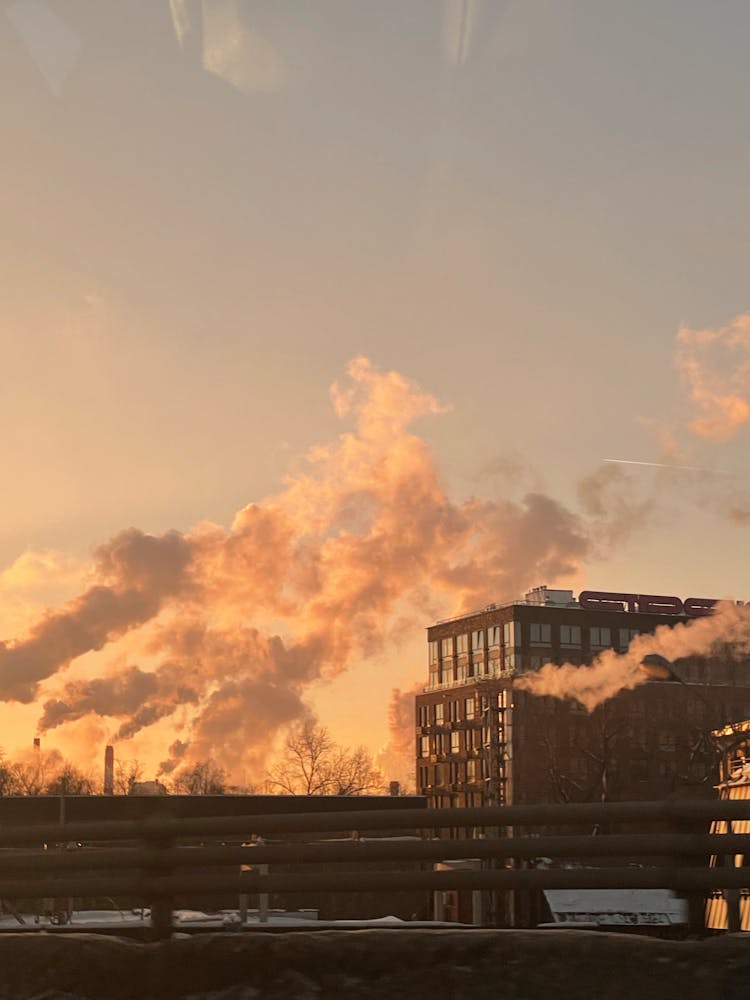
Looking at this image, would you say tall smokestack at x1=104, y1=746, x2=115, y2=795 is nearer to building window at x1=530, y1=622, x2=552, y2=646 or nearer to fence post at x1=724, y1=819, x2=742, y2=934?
building window at x1=530, y1=622, x2=552, y2=646

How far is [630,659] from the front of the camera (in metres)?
109

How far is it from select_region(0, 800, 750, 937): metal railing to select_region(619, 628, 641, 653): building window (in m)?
118

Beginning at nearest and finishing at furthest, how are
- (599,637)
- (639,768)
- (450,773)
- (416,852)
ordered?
(416,852) → (639,768) → (450,773) → (599,637)

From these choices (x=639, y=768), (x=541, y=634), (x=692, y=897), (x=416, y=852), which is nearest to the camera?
(x=692, y=897)

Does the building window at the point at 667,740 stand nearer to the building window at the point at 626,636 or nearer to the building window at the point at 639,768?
the building window at the point at 639,768

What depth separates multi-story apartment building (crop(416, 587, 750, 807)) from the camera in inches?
3907

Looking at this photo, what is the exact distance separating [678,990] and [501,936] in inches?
30.5

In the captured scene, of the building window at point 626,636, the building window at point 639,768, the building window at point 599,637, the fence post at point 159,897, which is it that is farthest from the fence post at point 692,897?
the building window at point 626,636

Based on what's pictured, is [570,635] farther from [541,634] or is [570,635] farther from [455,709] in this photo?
[455,709]

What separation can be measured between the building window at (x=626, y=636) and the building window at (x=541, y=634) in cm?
787

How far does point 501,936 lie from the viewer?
629 cm

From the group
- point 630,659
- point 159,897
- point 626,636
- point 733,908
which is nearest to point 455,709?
point 626,636

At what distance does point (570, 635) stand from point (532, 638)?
4.08 metres

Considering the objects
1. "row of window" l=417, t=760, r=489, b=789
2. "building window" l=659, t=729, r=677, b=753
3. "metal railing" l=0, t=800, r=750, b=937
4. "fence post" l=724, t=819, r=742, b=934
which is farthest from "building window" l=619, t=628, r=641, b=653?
"metal railing" l=0, t=800, r=750, b=937
